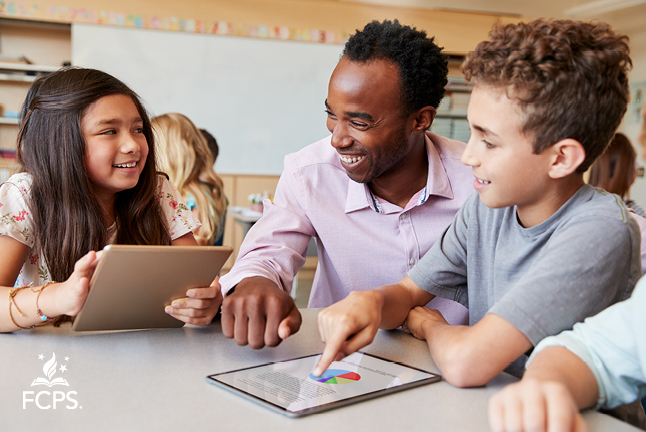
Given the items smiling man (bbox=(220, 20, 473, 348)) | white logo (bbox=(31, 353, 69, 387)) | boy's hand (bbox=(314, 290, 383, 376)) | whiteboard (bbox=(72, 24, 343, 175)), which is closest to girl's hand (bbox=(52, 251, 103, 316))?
white logo (bbox=(31, 353, 69, 387))

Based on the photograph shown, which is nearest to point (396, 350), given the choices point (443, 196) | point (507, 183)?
point (507, 183)

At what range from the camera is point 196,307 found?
0.98 m

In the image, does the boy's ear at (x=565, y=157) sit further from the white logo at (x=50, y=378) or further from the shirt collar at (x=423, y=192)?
the white logo at (x=50, y=378)

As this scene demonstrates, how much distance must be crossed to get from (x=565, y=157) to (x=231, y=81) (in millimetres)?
4865

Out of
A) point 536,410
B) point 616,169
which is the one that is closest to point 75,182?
point 536,410

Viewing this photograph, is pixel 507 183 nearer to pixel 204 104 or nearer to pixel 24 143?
pixel 24 143

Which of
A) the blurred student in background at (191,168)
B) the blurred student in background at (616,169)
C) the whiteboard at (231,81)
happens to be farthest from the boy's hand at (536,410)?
the whiteboard at (231,81)

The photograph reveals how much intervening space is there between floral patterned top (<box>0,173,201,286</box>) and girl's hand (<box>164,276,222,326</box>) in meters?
0.44

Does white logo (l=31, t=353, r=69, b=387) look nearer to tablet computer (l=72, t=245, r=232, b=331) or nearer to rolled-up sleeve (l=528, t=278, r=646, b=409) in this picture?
tablet computer (l=72, t=245, r=232, b=331)

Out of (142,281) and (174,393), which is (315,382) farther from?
(142,281)

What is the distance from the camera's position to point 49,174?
130 cm

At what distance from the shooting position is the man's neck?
148 cm

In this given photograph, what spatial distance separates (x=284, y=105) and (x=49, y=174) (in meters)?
4.40

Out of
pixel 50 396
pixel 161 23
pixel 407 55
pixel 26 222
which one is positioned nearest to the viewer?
pixel 50 396
